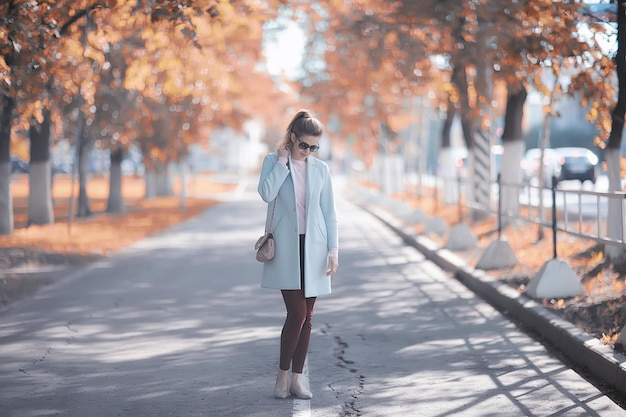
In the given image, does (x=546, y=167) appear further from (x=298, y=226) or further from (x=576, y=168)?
(x=298, y=226)

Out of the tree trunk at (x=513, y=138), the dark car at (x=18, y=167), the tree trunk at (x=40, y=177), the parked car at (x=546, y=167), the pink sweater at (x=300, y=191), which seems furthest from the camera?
the dark car at (x=18, y=167)

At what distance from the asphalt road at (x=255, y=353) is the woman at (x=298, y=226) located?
58 cm

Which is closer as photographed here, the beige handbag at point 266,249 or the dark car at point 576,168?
the beige handbag at point 266,249

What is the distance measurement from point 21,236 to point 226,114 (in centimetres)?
1699

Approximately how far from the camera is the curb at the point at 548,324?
8273 millimetres

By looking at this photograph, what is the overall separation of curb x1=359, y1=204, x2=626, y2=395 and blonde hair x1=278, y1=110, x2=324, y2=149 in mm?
2767

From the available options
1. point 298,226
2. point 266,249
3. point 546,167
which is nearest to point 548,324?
point 298,226

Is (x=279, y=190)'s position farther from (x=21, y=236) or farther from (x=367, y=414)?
(x=21, y=236)

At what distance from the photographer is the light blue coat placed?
7.44m

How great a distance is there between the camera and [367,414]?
23.9 ft

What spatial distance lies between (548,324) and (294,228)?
3.90 meters

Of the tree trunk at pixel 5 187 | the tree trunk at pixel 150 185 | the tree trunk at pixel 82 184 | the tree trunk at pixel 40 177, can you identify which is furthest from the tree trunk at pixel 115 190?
the tree trunk at pixel 5 187

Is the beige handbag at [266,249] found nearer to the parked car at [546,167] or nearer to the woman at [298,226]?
the woman at [298,226]

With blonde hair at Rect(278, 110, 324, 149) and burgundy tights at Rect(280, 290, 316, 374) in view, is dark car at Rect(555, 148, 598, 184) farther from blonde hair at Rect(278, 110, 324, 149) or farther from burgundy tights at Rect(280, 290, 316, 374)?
blonde hair at Rect(278, 110, 324, 149)
